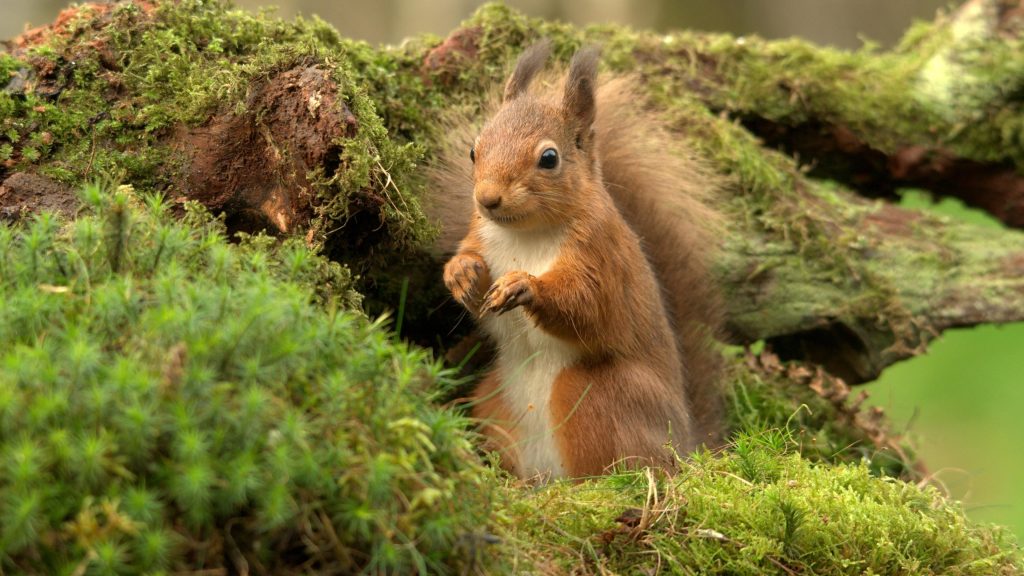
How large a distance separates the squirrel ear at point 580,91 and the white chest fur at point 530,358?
539 mm

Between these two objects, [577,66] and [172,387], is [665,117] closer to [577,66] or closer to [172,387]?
[577,66]

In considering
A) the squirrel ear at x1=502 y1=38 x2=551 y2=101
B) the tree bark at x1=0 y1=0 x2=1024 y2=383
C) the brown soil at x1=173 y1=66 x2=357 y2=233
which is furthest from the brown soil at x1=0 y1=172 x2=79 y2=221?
the squirrel ear at x1=502 y1=38 x2=551 y2=101

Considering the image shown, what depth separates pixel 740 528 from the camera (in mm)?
3074

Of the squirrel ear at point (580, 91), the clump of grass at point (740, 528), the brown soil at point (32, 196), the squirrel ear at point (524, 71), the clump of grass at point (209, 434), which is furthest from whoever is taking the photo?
the squirrel ear at point (524, 71)

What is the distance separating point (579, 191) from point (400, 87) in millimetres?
1316

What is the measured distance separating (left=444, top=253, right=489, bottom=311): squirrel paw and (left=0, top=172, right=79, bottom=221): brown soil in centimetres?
136

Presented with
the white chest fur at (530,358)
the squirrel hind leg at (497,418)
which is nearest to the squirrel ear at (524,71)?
the white chest fur at (530,358)

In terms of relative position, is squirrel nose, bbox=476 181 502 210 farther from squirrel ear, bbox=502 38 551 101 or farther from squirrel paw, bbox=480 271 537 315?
squirrel ear, bbox=502 38 551 101

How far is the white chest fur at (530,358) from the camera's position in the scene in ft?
13.3

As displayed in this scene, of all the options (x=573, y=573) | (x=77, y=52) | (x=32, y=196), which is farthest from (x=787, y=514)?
(x=77, y=52)

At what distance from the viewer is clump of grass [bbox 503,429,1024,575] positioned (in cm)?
297

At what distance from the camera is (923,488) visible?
393 centimetres

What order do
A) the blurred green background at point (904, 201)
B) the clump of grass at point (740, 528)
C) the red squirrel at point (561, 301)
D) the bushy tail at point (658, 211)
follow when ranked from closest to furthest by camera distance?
the clump of grass at point (740, 528) → the red squirrel at point (561, 301) → the bushy tail at point (658, 211) → the blurred green background at point (904, 201)

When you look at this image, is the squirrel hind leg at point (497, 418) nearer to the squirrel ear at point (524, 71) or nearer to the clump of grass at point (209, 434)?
the squirrel ear at point (524, 71)
